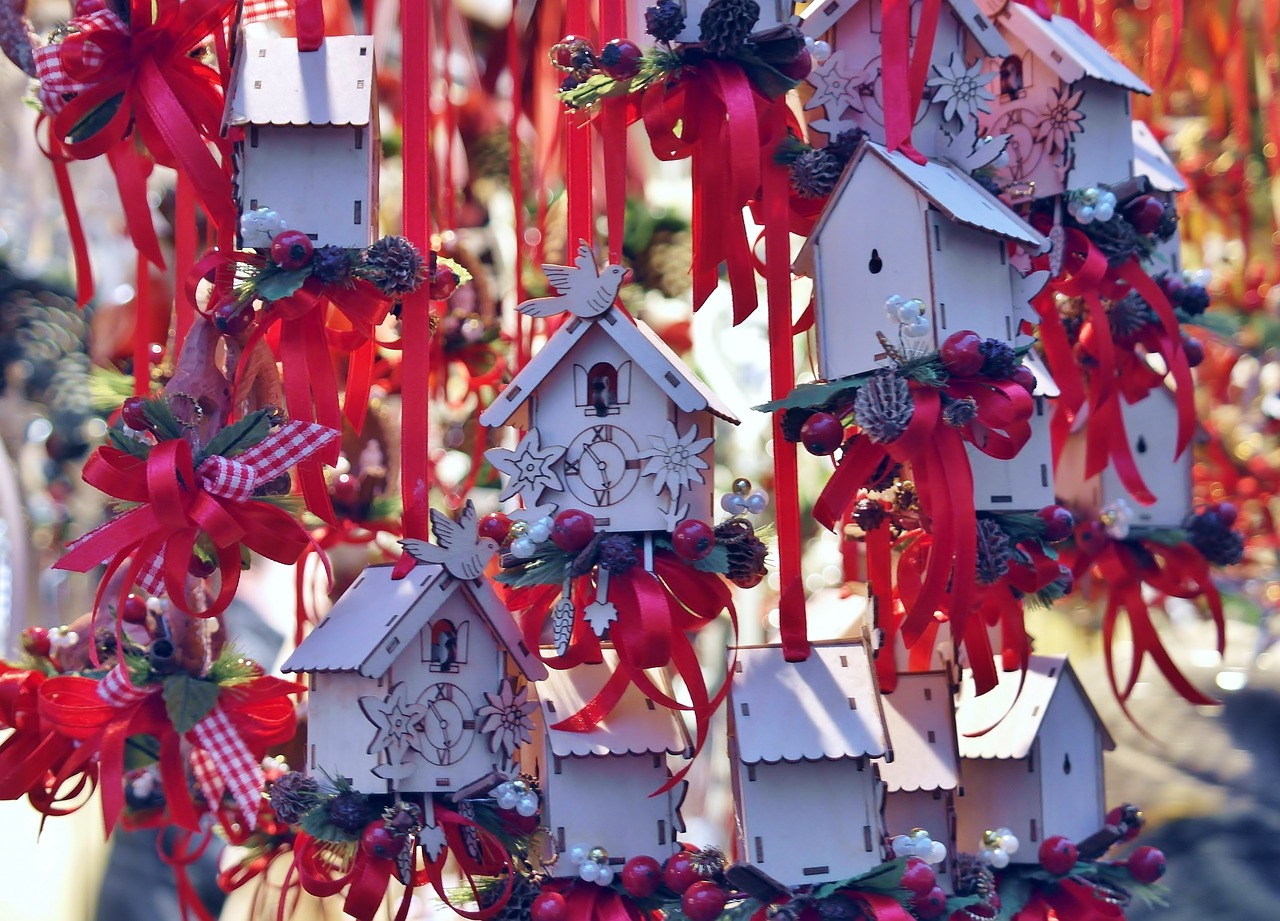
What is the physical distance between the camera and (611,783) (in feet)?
3.96

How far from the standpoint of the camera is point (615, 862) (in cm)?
119

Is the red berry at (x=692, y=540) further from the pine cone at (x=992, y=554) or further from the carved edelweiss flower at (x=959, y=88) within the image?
the carved edelweiss flower at (x=959, y=88)

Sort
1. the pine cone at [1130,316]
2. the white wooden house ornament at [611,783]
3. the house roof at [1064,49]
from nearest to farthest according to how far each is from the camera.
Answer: the white wooden house ornament at [611,783]
the house roof at [1064,49]
the pine cone at [1130,316]

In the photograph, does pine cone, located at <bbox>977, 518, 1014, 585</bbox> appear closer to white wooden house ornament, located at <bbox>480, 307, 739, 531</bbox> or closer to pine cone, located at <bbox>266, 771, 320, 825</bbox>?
white wooden house ornament, located at <bbox>480, 307, 739, 531</bbox>

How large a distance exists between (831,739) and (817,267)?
435mm

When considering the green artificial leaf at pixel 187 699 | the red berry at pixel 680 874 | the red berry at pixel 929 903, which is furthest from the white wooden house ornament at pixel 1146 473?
the green artificial leaf at pixel 187 699

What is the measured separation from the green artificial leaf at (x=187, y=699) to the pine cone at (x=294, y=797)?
5.8 inches

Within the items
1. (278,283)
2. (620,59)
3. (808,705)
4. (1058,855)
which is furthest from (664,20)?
(1058,855)

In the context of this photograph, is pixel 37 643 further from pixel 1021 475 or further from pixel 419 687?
pixel 1021 475

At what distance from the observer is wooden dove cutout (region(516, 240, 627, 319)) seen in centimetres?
116

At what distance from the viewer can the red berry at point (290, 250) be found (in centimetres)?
112

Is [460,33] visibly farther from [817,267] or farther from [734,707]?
[734,707]

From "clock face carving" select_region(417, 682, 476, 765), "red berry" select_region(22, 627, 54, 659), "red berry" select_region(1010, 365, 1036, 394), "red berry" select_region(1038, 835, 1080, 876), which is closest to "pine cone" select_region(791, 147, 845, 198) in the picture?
"red berry" select_region(1010, 365, 1036, 394)

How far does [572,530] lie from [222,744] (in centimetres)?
44
